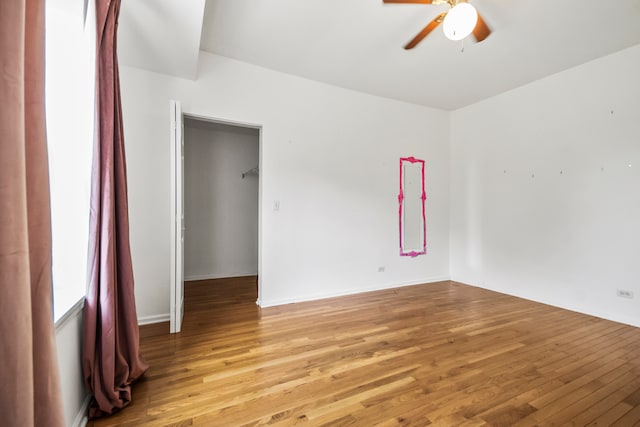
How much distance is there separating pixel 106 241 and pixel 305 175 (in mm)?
2415

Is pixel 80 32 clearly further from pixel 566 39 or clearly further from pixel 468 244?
pixel 468 244

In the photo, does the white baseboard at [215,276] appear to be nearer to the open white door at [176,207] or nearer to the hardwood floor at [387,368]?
the hardwood floor at [387,368]

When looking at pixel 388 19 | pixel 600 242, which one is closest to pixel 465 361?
pixel 600 242

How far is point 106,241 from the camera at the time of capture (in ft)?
5.20

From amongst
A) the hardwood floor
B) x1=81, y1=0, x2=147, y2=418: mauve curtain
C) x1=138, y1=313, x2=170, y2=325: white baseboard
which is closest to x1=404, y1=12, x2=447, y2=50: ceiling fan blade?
x1=81, y1=0, x2=147, y2=418: mauve curtain

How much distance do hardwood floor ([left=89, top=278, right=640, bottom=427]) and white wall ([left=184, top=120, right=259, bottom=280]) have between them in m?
1.75

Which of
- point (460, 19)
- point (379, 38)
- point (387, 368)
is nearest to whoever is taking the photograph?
point (460, 19)

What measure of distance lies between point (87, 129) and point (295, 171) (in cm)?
217

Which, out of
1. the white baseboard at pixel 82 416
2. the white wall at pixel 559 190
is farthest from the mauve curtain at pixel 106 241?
the white wall at pixel 559 190

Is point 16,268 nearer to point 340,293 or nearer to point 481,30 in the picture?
point 481,30

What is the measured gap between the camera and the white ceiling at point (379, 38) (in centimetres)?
230

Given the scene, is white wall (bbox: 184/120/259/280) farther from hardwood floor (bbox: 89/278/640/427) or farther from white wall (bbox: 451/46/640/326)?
white wall (bbox: 451/46/640/326)

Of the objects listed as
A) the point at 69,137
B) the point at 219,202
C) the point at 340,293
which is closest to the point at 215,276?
the point at 219,202

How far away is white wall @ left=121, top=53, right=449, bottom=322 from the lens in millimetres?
2957
